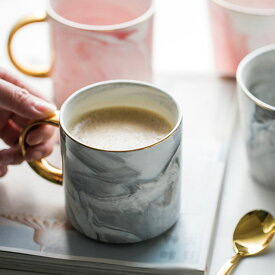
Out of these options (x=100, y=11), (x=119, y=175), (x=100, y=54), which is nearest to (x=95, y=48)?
(x=100, y=54)

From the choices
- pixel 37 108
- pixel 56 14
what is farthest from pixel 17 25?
pixel 37 108

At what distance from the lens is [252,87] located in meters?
0.80

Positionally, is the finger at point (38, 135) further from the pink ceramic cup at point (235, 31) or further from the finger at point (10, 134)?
the pink ceramic cup at point (235, 31)

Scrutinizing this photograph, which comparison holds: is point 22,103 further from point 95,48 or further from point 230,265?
point 230,265

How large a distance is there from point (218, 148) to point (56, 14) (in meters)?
0.25

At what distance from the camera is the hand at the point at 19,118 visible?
0.71 metres

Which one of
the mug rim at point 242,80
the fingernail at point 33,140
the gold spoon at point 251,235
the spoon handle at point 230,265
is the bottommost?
the spoon handle at point 230,265

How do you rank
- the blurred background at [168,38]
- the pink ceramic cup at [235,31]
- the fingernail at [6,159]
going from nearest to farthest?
the fingernail at [6,159] < the pink ceramic cup at [235,31] < the blurred background at [168,38]

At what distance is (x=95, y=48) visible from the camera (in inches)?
31.6

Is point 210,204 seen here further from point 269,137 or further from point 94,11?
point 94,11

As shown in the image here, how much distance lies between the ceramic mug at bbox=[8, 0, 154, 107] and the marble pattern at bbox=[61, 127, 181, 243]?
176 mm

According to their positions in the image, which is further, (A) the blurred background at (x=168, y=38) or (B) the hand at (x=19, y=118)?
(A) the blurred background at (x=168, y=38)

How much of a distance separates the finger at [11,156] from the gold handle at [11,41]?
157 mm

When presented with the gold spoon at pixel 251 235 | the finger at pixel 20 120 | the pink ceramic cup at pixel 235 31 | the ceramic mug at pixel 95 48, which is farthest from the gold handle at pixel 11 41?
the gold spoon at pixel 251 235
